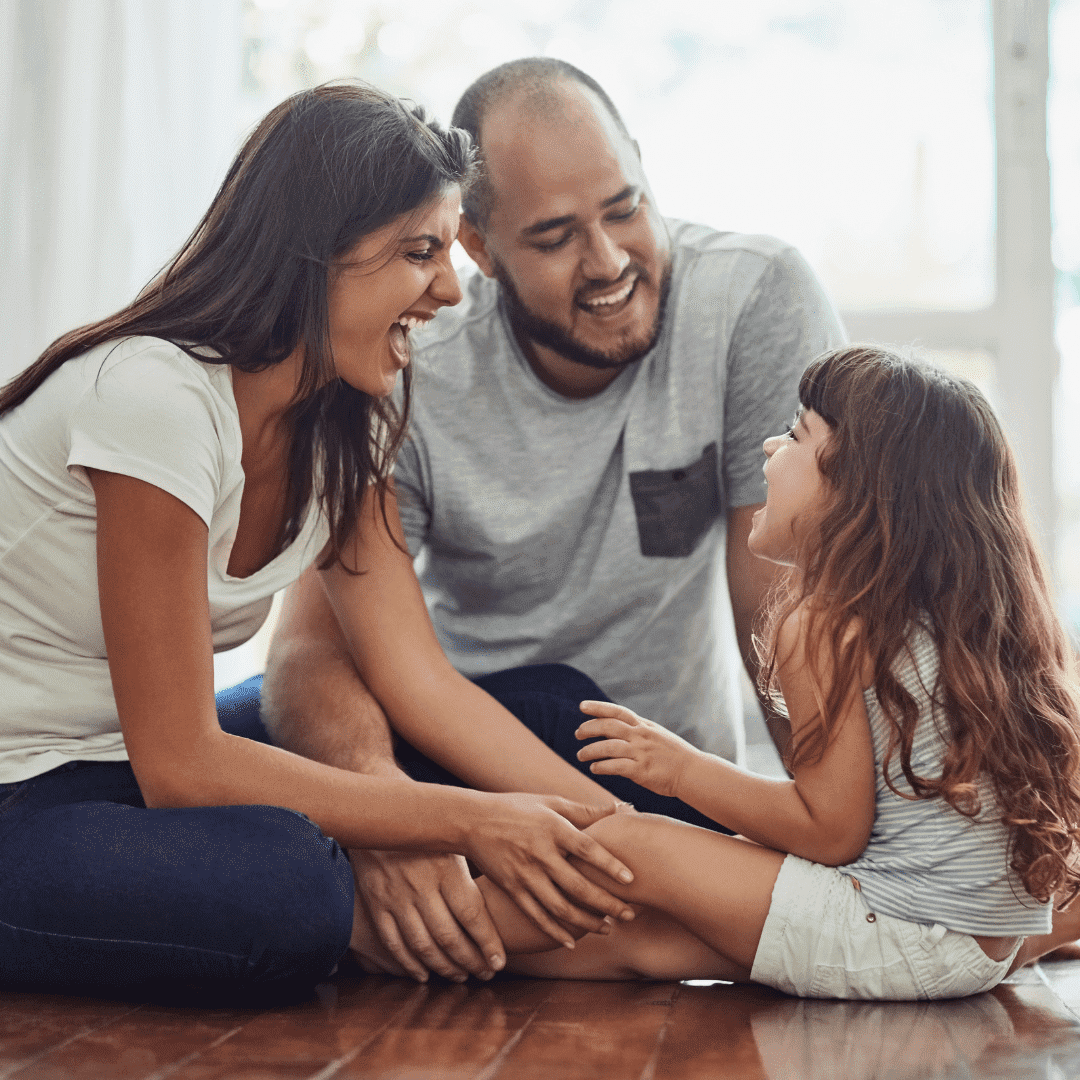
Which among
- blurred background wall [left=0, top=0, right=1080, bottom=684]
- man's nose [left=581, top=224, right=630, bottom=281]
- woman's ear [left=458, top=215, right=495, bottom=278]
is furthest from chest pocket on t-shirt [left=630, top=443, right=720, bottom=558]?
blurred background wall [left=0, top=0, right=1080, bottom=684]

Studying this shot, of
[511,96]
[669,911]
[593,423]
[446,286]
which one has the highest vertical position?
[511,96]

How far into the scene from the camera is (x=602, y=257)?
67.0 inches

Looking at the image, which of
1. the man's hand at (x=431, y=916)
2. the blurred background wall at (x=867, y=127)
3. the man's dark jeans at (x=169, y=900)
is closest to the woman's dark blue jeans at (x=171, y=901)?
the man's dark jeans at (x=169, y=900)

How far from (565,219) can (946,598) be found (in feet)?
2.52

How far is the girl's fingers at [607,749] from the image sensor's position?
1.26 m

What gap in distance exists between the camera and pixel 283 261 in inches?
51.1

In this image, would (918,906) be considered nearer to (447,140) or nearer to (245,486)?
(245,486)

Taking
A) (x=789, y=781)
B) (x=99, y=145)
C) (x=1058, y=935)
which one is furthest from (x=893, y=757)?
(x=99, y=145)

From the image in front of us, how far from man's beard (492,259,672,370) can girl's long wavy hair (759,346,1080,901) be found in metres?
0.45

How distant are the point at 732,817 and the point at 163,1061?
1.89ft

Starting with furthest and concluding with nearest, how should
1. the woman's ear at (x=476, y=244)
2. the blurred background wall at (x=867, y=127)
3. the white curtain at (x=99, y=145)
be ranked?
1. the blurred background wall at (x=867, y=127)
2. the white curtain at (x=99, y=145)
3. the woman's ear at (x=476, y=244)

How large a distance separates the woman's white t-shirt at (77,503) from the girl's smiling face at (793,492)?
562 mm

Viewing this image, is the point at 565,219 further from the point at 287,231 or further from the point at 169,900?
the point at 169,900

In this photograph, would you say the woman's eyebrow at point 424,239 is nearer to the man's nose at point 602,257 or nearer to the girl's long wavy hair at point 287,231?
the girl's long wavy hair at point 287,231
